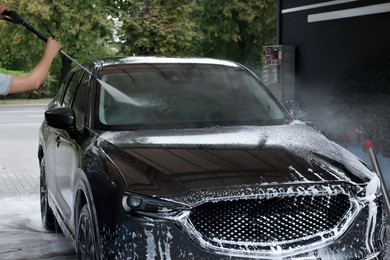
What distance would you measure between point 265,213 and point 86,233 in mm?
1138

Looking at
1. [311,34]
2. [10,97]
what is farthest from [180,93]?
[10,97]

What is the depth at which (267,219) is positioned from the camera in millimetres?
3193

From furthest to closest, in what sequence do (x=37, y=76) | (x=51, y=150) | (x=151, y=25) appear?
(x=151, y=25) → (x=51, y=150) → (x=37, y=76)

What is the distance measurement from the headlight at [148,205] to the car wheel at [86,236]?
41 cm

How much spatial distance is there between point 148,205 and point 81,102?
1968mm

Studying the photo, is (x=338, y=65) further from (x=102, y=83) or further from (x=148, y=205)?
(x=148, y=205)

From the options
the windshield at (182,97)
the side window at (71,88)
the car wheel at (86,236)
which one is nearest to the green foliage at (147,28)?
the side window at (71,88)

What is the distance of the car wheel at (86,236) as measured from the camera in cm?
353

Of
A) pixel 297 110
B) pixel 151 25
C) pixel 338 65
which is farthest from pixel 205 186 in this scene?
pixel 151 25

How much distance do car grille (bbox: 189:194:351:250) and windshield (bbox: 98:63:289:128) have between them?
130cm

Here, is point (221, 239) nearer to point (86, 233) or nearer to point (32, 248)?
point (86, 233)

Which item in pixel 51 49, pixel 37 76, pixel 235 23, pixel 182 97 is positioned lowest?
pixel 235 23

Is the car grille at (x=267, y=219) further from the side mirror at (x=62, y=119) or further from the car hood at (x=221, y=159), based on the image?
the side mirror at (x=62, y=119)

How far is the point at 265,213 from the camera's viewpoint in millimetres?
3195
